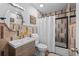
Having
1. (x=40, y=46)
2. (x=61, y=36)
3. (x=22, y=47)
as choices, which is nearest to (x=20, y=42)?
(x=22, y=47)

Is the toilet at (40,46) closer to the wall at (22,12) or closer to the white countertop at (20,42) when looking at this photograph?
the white countertop at (20,42)

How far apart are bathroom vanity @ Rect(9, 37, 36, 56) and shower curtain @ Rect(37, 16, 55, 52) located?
0.17 metres

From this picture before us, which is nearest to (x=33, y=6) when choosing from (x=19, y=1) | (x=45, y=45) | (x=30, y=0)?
(x=30, y=0)

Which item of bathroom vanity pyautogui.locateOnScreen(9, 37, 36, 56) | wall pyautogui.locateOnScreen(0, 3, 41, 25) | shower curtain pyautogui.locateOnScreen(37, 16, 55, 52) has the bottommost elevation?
bathroom vanity pyautogui.locateOnScreen(9, 37, 36, 56)

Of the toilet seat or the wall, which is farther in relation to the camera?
the toilet seat

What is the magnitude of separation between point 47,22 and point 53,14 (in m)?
0.15

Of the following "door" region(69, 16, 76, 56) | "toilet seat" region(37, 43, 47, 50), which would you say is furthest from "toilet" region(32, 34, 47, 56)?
"door" region(69, 16, 76, 56)

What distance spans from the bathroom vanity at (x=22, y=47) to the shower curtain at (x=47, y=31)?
6.6 inches

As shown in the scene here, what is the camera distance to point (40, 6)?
71.4 inches

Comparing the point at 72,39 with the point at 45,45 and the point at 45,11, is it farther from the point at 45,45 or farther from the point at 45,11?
A: the point at 45,11

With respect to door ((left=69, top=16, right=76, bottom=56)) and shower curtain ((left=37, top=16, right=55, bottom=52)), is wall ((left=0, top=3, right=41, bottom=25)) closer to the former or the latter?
shower curtain ((left=37, top=16, right=55, bottom=52))

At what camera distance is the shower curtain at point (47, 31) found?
6.08 feet

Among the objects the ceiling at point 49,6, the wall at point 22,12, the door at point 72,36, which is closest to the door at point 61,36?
the door at point 72,36

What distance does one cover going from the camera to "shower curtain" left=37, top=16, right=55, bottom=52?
72.9 inches
